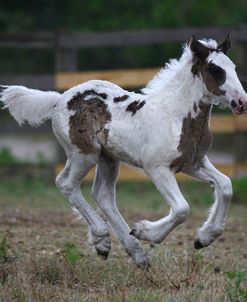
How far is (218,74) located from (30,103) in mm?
1785

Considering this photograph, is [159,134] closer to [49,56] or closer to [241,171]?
[241,171]

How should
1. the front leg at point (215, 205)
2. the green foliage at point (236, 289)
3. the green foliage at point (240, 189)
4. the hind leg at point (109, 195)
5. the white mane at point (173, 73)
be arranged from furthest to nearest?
1. the green foliage at point (240, 189)
2. the hind leg at point (109, 195)
3. the white mane at point (173, 73)
4. the front leg at point (215, 205)
5. the green foliage at point (236, 289)

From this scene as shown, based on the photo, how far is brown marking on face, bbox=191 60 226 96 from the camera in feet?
23.1

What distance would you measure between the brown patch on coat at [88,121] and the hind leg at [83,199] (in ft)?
0.39

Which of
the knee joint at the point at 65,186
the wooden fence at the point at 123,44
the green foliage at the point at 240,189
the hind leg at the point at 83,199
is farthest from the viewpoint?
the wooden fence at the point at 123,44

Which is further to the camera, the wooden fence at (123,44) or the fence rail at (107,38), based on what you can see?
the fence rail at (107,38)

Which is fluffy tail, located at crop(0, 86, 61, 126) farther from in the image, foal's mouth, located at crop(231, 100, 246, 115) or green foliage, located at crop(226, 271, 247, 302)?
green foliage, located at crop(226, 271, 247, 302)

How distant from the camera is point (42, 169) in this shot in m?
15.2

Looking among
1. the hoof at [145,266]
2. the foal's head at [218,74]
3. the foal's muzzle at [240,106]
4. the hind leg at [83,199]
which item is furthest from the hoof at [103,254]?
the foal's muzzle at [240,106]

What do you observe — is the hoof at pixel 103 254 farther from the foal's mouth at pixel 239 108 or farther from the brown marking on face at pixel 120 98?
the foal's mouth at pixel 239 108

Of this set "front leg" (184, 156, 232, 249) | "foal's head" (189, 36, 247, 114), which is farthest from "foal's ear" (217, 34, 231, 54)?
"front leg" (184, 156, 232, 249)

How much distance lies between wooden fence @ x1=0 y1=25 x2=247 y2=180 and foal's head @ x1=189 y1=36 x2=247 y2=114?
706 centimetres

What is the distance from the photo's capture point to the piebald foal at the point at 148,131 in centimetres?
704

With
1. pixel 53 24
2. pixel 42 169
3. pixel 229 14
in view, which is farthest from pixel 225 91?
pixel 53 24
